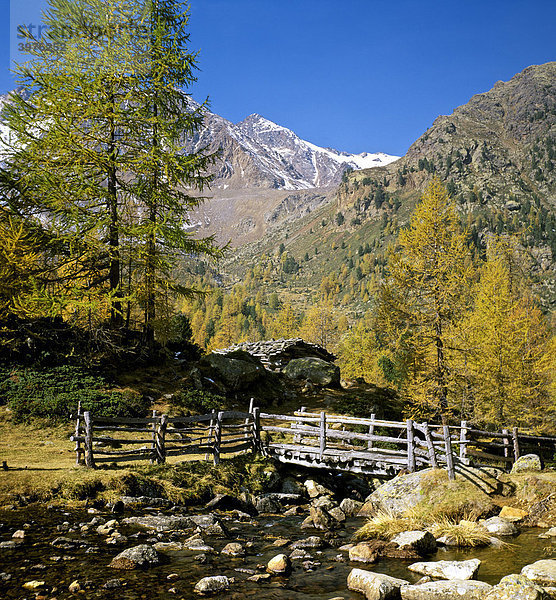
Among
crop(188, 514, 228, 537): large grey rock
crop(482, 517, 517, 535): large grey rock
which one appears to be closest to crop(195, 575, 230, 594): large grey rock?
crop(188, 514, 228, 537): large grey rock

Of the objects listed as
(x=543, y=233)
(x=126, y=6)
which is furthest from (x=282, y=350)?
(x=543, y=233)

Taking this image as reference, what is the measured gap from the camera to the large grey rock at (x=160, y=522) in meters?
10.8

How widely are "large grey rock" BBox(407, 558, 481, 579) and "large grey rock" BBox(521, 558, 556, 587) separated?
83 centimetres

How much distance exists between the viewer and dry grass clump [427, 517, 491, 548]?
1027 cm

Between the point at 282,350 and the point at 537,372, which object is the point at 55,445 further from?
the point at 537,372

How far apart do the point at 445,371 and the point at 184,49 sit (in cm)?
2179

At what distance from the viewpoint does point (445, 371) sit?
21844mm

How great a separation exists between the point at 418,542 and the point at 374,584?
261cm

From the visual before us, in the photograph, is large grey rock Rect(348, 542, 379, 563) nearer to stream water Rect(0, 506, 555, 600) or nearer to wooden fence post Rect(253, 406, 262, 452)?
stream water Rect(0, 506, 555, 600)

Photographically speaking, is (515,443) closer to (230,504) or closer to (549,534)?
(549,534)

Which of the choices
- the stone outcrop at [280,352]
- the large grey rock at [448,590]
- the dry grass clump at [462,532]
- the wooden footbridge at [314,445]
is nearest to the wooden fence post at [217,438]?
the wooden footbridge at [314,445]

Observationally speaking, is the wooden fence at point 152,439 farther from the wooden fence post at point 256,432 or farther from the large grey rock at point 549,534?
the large grey rock at point 549,534

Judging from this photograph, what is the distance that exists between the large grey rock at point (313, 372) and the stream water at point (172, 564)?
20.6 meters

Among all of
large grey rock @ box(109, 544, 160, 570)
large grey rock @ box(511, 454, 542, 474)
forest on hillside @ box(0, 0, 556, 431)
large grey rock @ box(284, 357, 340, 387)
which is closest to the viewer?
large grey rock @ box(109, 544, 160, 570)
